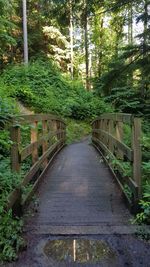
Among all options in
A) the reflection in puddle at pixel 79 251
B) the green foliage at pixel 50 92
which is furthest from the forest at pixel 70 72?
the reflection in puddle at pixel 79 251

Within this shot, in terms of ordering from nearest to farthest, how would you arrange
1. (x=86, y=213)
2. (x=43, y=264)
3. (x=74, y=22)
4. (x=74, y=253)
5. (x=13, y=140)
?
(x=43, y=264) → (x=74, y=253) → (x=13, y=140) → (x=86, y=213) → (x=74, y=22)

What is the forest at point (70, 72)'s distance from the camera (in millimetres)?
3748

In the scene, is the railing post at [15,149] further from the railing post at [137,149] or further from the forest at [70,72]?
the railing post at [137,149]

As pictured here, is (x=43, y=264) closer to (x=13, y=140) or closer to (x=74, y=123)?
(x=13, y=140)

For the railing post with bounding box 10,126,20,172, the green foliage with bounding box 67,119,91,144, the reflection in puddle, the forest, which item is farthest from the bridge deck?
the green foliage with bounding box 67,119,91,144

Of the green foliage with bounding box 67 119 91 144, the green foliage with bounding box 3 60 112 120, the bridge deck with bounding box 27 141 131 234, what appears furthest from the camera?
the green foliage with bounding box 3 60 112 120

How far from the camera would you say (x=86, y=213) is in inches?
161

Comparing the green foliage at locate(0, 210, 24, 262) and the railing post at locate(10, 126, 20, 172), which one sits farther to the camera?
the railing post at locate(10, 126, 20, 172)

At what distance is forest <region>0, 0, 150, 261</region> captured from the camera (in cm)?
375

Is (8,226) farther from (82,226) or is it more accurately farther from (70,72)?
(70,72)

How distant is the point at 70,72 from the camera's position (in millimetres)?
25688

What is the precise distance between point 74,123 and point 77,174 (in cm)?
1167

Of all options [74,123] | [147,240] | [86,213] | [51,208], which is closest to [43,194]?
[51,208]

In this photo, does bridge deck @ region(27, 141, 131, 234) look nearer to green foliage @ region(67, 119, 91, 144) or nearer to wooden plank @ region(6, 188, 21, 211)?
wooden plank @ region(6, 188, 21, 211)
